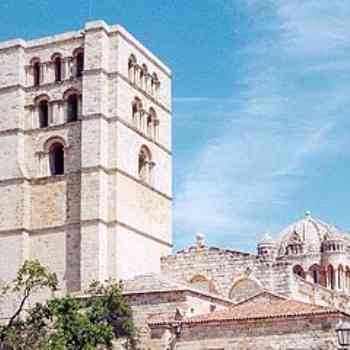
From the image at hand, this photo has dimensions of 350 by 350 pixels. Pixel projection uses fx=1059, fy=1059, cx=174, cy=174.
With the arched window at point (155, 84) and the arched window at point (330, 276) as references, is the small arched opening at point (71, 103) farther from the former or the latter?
the arched window at point (330, 276)

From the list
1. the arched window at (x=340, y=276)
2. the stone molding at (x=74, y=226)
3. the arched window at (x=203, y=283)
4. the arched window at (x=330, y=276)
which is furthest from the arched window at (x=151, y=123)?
the arched window at (x=340, y=276)

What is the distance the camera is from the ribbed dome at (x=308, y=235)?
5438 cm

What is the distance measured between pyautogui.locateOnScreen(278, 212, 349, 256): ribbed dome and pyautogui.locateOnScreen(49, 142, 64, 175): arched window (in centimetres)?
1646

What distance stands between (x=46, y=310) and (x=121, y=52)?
11.5 metres

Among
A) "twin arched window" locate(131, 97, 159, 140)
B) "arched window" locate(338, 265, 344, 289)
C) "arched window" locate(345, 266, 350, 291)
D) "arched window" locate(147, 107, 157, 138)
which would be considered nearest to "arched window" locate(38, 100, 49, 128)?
"twin arched window" locate(131, 97, 159, 140)

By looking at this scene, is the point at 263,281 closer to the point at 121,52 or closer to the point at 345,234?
the point at 121,52

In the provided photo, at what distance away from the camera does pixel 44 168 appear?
4119 cm

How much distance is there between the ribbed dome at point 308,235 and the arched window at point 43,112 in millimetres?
16919

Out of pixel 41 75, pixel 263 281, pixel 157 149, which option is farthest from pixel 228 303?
pixel 41 75

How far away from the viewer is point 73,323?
33.2m

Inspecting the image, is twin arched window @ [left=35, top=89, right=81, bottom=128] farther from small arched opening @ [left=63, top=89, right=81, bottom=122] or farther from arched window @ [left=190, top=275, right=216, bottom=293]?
arched window @ [left=190, top=275, right=216, bottom=293]

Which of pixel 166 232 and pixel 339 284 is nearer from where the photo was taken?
pixel 166 232

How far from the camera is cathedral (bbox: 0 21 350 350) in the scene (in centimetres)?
3916

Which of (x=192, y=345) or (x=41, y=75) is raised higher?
(x=41, y=75)
